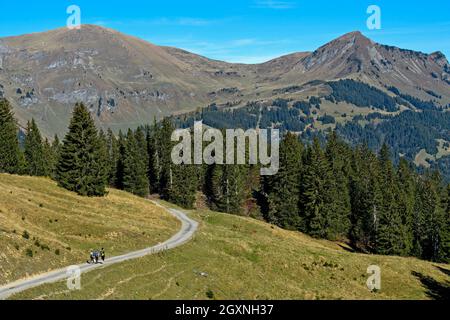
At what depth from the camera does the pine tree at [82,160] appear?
230 ft

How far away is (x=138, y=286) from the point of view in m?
36.5

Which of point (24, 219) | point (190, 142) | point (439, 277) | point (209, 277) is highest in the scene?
point (190, 142)

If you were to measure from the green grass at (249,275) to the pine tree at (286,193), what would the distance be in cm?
2579

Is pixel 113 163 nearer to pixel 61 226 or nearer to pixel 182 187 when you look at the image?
pixel 182 187

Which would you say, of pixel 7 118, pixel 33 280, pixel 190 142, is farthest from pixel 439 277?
pixel 7 118

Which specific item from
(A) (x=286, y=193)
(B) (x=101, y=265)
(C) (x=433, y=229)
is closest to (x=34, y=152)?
(A) (x=286, y=193)

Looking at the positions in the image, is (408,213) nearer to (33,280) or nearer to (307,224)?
(307,224)

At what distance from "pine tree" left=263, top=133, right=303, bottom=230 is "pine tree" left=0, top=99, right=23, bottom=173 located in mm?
53691

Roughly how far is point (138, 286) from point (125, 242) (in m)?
15.8

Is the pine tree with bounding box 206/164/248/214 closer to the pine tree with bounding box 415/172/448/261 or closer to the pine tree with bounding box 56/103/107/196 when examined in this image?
the pine tree with bounding box 56/103/107/196

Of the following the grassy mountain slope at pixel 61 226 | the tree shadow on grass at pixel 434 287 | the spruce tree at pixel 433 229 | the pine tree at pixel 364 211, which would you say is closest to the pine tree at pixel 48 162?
the grassy mountain slope at pixel 61 226

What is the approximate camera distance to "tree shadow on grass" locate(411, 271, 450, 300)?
51.0 meters

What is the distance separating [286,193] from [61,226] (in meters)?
52.5

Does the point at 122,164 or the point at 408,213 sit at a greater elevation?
the point at 122,164
